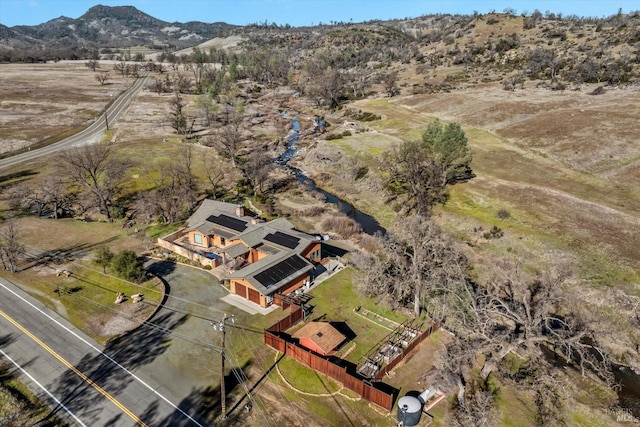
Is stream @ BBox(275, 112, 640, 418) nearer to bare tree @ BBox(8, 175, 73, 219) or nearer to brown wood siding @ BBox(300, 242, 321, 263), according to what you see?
brown wood siding @ BBox(300, 242, 321, 263)

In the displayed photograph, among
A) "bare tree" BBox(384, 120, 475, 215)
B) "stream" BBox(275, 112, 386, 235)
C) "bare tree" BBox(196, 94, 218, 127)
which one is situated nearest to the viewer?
"stream" BBox(275, 112, 386, 235)

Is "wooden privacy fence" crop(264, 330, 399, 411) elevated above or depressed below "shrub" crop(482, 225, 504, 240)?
below

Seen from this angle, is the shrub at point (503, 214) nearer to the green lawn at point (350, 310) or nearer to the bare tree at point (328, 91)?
the green lawn at point (350, 310)

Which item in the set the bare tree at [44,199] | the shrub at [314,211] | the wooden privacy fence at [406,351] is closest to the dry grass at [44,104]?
the bare tree at [44,199]

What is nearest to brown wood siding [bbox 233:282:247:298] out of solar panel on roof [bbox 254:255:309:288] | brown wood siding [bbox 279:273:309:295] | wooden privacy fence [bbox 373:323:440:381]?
solar panel on roof [bbox 254:255:309:288]

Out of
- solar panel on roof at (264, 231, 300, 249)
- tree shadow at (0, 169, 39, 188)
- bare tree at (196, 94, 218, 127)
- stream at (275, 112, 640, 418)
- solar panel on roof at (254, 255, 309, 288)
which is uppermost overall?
bare tree at (196, 94, 218, 127)

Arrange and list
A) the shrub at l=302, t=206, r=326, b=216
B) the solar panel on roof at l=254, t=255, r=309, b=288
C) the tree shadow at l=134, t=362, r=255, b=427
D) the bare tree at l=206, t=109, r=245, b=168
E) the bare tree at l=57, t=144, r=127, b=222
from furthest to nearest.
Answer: the bare tree at l=206, t=109, r=245, b=168 → the shrub at l=302, t=206, r=326, b=216 → the bare tree at l=57, t=144, r=127, b=222 → the solar panel on roof at l=254, t=255, r=309, b=288 → the tree shadow at l=134, t=362, r=255, b=427

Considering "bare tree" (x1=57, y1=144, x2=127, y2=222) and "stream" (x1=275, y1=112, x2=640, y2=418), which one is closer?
"stream" (x1=275, y1=112, x2=640, y2=418)

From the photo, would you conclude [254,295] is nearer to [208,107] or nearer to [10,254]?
[10,254]

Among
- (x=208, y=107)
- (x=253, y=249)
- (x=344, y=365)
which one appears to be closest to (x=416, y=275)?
(x=344, y=365)
